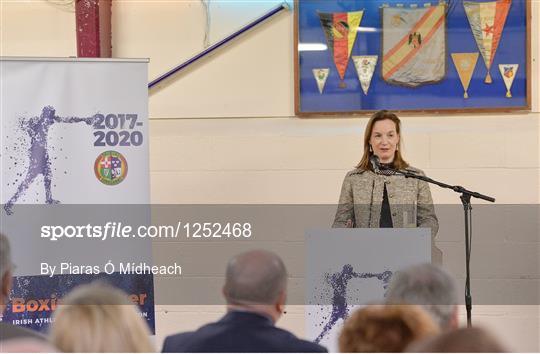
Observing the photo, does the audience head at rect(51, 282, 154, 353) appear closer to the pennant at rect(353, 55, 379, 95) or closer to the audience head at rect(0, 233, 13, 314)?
the audience head at rect(0, 233, 13, 314)

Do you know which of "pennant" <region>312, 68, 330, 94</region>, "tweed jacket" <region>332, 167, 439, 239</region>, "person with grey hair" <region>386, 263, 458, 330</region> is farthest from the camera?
"pennant" <region>312, 68, 330, 94</region>

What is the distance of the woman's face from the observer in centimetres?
352

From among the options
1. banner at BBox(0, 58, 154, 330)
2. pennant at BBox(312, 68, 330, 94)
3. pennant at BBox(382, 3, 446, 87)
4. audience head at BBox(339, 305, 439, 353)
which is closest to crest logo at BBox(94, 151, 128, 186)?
banner at BBox(0, 58, 154, 330)

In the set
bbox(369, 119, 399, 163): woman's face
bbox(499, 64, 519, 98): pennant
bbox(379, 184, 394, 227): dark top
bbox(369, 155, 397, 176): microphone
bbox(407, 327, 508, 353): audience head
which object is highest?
bbox(499, 64, 519, 98): pennant

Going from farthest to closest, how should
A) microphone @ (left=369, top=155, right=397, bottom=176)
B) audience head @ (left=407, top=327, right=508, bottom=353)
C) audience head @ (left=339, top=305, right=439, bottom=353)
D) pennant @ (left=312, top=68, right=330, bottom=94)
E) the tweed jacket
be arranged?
pennant @ (left=312, top=68, right=330, bottom=94) → the tweed jacket → microphone @ (left=369, top=155, right=397, bottom=176) → audience head @ (left=339, top=305, right=439, bottom=353) → audience head @ (left=407, top=327, right=508, bottom=353)

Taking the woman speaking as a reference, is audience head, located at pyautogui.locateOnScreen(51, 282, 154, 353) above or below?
below

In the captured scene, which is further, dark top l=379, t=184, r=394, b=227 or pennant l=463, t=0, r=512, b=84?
pennant l=463, t=0, r=512, b=84

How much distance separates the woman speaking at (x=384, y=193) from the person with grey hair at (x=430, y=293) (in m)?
1.38

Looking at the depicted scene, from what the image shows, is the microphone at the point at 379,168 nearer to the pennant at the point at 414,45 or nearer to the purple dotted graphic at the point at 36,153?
the pennant at the point at 414,45

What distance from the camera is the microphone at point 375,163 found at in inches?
133

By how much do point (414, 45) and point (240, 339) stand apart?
8.60 feet

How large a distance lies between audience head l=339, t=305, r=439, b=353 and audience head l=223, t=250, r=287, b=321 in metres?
0.39

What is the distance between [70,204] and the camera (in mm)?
3623

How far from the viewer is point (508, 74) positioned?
430 centimetres
